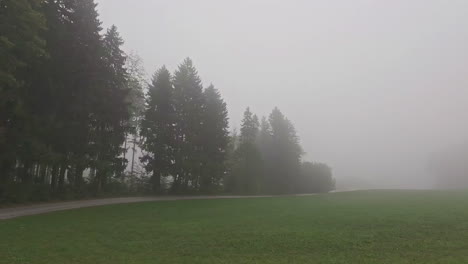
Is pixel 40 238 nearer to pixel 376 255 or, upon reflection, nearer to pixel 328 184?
pixel 376 255

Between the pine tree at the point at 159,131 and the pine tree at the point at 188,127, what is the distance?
91cm

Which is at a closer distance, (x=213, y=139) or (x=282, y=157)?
(x=213, y=139)

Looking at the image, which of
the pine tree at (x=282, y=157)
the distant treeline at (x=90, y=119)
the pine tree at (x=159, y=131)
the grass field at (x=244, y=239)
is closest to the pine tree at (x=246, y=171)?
the distant treeline at (x=90, y=119)

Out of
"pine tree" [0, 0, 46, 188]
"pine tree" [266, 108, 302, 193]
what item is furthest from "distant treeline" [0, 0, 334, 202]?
"pine tree" [266, 108, 302, 193]

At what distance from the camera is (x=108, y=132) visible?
31516 mm

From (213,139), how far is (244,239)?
3191 centimetres

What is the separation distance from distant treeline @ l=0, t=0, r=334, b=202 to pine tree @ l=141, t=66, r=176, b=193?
0.35 ft

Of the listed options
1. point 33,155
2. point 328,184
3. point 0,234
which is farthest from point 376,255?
point 328,184

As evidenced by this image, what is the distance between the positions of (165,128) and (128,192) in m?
7.71

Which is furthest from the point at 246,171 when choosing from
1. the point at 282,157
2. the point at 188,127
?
the point at 188,127

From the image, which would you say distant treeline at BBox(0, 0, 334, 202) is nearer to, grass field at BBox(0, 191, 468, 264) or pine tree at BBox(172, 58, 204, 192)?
pine tree at BBox(172, 58, 204, 192)

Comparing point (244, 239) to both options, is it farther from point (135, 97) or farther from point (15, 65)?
point (135, 97)

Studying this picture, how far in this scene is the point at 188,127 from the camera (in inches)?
1622

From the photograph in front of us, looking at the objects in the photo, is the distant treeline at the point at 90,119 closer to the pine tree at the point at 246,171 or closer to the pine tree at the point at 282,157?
the pine tree at the point at 246,171
